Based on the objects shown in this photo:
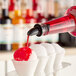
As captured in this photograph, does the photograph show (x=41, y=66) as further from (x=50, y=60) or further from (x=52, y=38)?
(x=52, y=38)

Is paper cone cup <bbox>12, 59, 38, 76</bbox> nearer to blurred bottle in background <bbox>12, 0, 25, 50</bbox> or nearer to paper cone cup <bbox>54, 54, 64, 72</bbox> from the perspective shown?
paper cone cup <bbox>54, 54, 64, 72</bbox>

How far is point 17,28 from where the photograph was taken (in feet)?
3.43

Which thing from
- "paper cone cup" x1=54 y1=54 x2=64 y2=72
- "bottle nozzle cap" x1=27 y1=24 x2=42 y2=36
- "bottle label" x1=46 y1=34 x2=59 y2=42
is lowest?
"bottle label" x1=46 y1=34 x2=59 y2=42

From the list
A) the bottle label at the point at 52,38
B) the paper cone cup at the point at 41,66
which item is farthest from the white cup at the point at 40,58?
the bottle label at the point at 52,38

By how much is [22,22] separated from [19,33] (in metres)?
0.06

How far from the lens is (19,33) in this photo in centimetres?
Answer: 105

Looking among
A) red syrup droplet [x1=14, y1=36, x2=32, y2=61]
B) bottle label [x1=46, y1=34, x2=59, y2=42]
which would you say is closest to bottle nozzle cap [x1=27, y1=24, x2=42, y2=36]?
red syrup droplet [x1=14, y1=36, x2=32, y2=61]

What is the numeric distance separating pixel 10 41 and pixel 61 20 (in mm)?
694

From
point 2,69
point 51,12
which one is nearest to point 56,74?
point 2,69

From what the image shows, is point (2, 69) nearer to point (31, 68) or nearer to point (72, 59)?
point (72, 59)

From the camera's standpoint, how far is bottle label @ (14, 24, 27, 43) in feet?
3.43

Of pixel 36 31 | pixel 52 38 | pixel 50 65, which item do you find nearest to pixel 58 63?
pixel 50 65

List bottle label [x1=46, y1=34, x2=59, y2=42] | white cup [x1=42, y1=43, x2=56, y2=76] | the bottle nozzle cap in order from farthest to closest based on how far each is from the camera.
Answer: bottle label [x1=46, y1=34, x2=59, y2=42] → white cup [x1=42, y1=43, x2=56, y2=76] → the bottle nozzle cap

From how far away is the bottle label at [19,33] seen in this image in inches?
41.2
